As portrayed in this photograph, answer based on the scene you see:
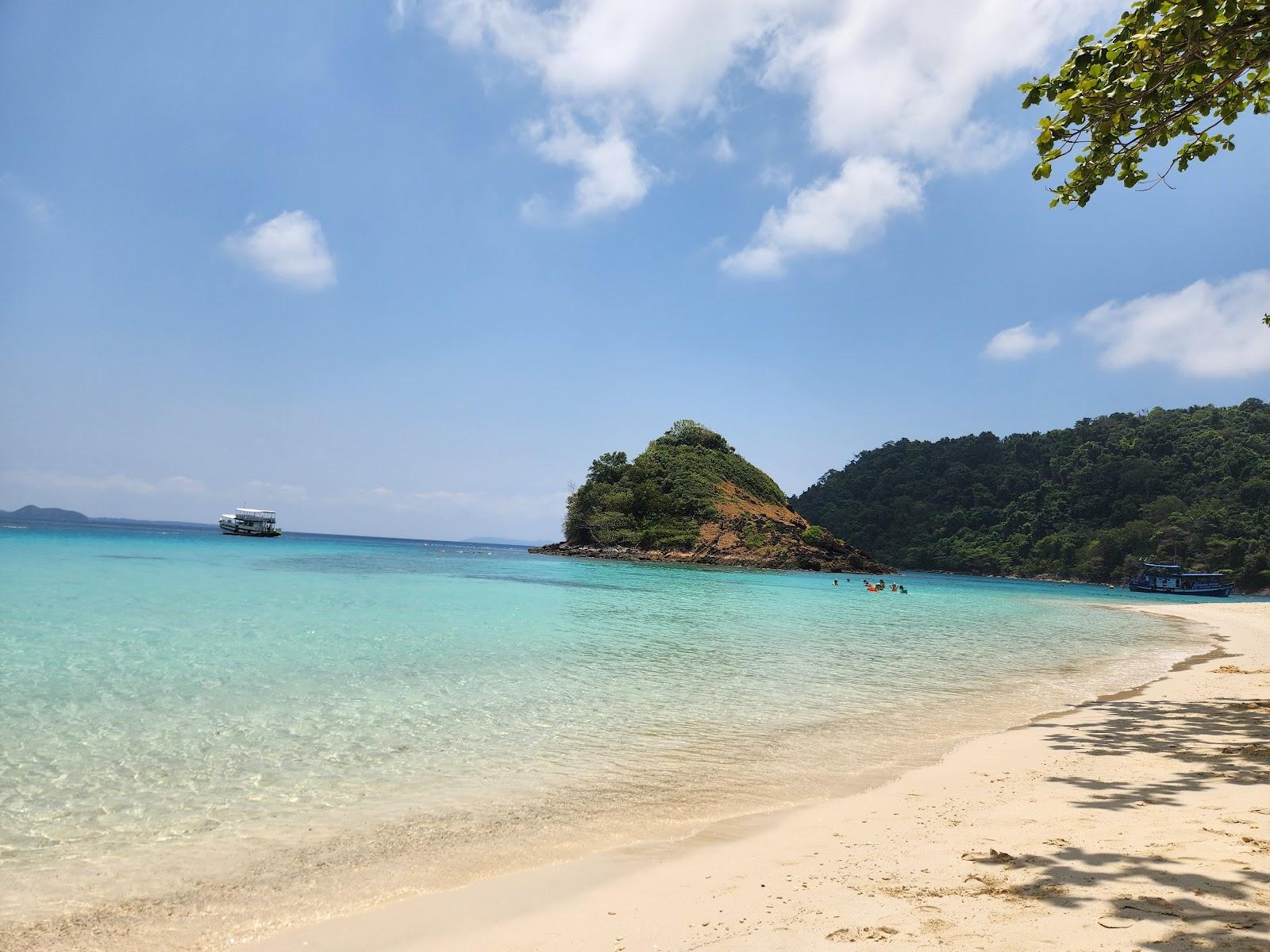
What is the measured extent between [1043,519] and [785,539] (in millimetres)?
71090

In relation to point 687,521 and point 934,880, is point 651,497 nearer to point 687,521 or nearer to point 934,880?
point 687,521

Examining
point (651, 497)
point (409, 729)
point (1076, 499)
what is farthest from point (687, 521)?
point (1076, 499)

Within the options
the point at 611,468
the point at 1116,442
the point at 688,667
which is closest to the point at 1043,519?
the point at 1116,442

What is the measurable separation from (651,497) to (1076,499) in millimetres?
90417

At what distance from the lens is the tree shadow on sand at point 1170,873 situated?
309 cm

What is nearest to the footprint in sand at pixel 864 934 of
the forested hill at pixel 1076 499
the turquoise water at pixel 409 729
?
the turquoise water at pixel 409 729

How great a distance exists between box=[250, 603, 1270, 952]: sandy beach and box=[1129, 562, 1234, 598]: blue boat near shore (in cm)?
8565

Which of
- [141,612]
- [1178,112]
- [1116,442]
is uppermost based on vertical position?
[1116,442]

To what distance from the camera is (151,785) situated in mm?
6344

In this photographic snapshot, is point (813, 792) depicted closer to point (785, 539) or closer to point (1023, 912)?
point (1023, 912)

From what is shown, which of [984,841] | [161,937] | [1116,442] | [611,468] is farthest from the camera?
[1116,442]

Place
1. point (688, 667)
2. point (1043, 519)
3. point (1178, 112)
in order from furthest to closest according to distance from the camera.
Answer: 1. point (1043, 519)
2. point (688, 667)
3. point (1178, 112)

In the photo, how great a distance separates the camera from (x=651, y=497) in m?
92.8

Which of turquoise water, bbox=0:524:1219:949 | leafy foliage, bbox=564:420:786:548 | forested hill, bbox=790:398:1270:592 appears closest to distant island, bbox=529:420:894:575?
leafy foliage, bbox=564:420:786:548
